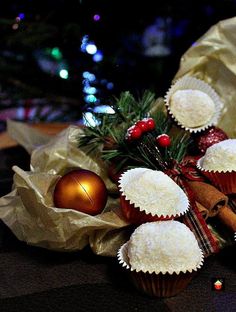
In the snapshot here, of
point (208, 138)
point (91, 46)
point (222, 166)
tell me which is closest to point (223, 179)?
point (222, 166)

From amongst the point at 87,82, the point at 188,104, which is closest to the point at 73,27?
the point at 87,82

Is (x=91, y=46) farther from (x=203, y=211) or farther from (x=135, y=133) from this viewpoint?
(x=203, y=211)

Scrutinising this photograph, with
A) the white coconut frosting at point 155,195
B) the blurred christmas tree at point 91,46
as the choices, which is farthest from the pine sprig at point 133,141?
the blurred christmas tree at point 91,46

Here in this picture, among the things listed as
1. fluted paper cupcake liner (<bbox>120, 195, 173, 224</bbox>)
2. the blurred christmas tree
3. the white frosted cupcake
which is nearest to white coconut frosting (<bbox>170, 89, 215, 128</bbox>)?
the white frosted cupcake

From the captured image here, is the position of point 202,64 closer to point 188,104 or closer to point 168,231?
point 188,104

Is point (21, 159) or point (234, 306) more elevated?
point (234, 306)

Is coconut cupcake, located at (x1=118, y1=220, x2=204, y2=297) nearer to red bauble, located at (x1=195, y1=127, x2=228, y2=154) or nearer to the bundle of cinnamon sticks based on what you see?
the bundle of cinnamon sticks

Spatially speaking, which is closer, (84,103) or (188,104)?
(188,104)
